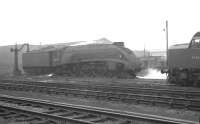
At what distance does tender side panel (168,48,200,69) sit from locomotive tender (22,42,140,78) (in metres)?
6.49

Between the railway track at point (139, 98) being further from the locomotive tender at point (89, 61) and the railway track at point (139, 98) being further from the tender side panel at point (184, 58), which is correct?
the locomotive tender at point (89, 61)

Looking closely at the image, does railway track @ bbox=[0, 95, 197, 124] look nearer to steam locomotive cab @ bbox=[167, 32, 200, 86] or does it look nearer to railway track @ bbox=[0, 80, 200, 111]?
railway track @ bbox=[0, 80, 200, 111]

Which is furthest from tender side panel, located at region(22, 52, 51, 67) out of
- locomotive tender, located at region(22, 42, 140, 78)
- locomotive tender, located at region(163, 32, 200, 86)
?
locomotive tender, located at region(163, 32, 200, 86)

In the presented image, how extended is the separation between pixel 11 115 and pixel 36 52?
23.2 m

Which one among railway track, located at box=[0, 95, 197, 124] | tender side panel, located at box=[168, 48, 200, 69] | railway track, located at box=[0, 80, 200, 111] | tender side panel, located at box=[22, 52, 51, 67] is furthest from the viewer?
tender side panel, located at box=[22, 52, 51, 67]

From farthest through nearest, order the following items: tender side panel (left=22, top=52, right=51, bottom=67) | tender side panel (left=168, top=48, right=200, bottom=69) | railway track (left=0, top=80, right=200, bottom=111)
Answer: tender side panel (left=22, top=52, right=51, bottom=67), tender side panel (left=168, top=48, right=200, bottom=69), railway track (left=0, top=80, right=200, bottom=111)

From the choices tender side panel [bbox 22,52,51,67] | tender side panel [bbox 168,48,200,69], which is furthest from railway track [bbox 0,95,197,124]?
tender side panel [bbox 22,52,51,67]

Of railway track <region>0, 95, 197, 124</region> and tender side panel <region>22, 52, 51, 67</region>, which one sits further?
tender side panel <region>22, 52, 51, 67</region>

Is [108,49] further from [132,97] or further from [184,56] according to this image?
[132,97]

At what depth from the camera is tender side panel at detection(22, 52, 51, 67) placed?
94.9 ft

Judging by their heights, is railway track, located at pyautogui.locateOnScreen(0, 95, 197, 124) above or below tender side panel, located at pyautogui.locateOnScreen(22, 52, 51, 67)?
below

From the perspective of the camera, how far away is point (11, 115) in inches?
319

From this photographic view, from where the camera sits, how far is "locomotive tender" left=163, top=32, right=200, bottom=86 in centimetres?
1540

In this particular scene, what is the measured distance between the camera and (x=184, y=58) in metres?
16.0
